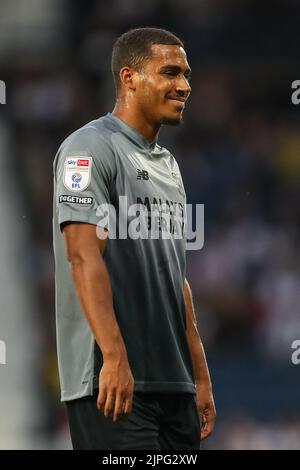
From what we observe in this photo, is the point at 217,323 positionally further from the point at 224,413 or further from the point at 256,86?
the point at 256,86

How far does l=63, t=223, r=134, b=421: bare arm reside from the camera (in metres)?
2.98

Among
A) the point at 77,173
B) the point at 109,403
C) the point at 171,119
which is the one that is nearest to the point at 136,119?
the point at 171,119

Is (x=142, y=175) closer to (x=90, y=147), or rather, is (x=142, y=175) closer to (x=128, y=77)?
(x=90, y=147)

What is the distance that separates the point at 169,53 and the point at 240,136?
6.09m

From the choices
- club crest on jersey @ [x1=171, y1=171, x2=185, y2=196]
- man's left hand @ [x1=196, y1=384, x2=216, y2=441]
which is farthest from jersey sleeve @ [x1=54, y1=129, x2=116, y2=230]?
man's left hand @ [x1=196, y1=384, x2=216, y2=441]

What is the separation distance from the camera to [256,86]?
9.80 m

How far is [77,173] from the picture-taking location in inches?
124

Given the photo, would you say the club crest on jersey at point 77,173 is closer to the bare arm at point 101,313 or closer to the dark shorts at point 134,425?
the bare arm at point 101,313

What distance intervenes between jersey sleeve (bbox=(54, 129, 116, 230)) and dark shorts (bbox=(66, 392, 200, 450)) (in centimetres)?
53

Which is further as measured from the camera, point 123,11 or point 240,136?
point 123,11

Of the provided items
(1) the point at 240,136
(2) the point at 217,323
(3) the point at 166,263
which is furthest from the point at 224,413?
(3) the point at 166,263

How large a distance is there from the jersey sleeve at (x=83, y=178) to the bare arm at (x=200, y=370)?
0.55 meters

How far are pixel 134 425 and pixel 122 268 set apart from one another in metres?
0.46

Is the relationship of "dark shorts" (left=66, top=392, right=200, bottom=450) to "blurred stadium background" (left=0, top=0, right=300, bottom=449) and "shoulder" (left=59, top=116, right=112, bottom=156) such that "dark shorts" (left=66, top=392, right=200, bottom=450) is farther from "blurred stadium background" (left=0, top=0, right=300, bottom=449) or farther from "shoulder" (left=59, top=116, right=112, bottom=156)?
"blurred stadium background" (left=0, top=0, right=300, bottom=449)
